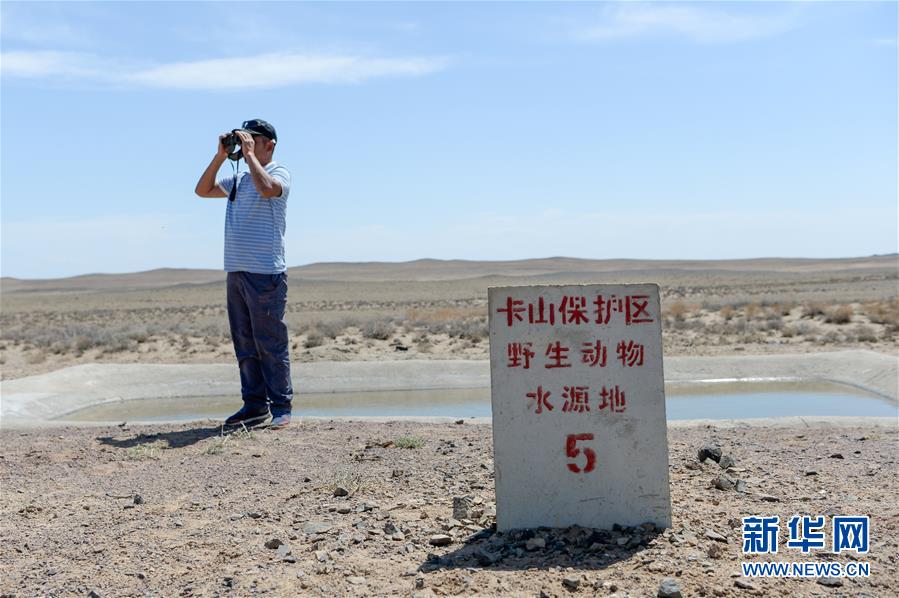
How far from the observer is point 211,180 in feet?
30.6

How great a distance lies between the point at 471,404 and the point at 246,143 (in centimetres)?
589

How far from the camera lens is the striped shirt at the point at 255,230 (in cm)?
903

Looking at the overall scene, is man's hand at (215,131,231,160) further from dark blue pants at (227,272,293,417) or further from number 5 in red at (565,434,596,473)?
number 5 in red at (565,434,596,473)

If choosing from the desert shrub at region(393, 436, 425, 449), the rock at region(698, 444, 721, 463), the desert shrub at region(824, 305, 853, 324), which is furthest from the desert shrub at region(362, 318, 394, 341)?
the rock at region(698, 444, 721, 463)

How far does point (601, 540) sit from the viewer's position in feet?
17.0

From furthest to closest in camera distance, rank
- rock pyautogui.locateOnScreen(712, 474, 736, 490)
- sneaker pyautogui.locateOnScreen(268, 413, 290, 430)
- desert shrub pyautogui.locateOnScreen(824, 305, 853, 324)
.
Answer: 1. desert shrub pyautogui.locateOnScreen(824, 305, 853, 324)
2. sneaker pyautogui.locateOnScreen(268, 413, 290, 430)
3. rock pyautogui.locateOnScreen(712, 474, 736, 490)

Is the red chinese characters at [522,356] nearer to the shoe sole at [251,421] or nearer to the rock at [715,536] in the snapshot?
the rock at [715,536]

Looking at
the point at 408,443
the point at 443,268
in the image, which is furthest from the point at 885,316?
the point at 443,268

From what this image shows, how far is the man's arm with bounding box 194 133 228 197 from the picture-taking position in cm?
923

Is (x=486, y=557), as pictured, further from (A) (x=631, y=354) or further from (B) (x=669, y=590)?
(A) (x=631, y=354)

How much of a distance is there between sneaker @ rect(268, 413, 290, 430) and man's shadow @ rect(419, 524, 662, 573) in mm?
4303

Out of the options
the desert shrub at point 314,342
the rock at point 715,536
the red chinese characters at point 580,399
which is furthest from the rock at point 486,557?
the desert shrub at point 314,342

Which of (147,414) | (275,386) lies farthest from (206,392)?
(275,386)

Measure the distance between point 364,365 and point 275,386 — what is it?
22.3 feet
